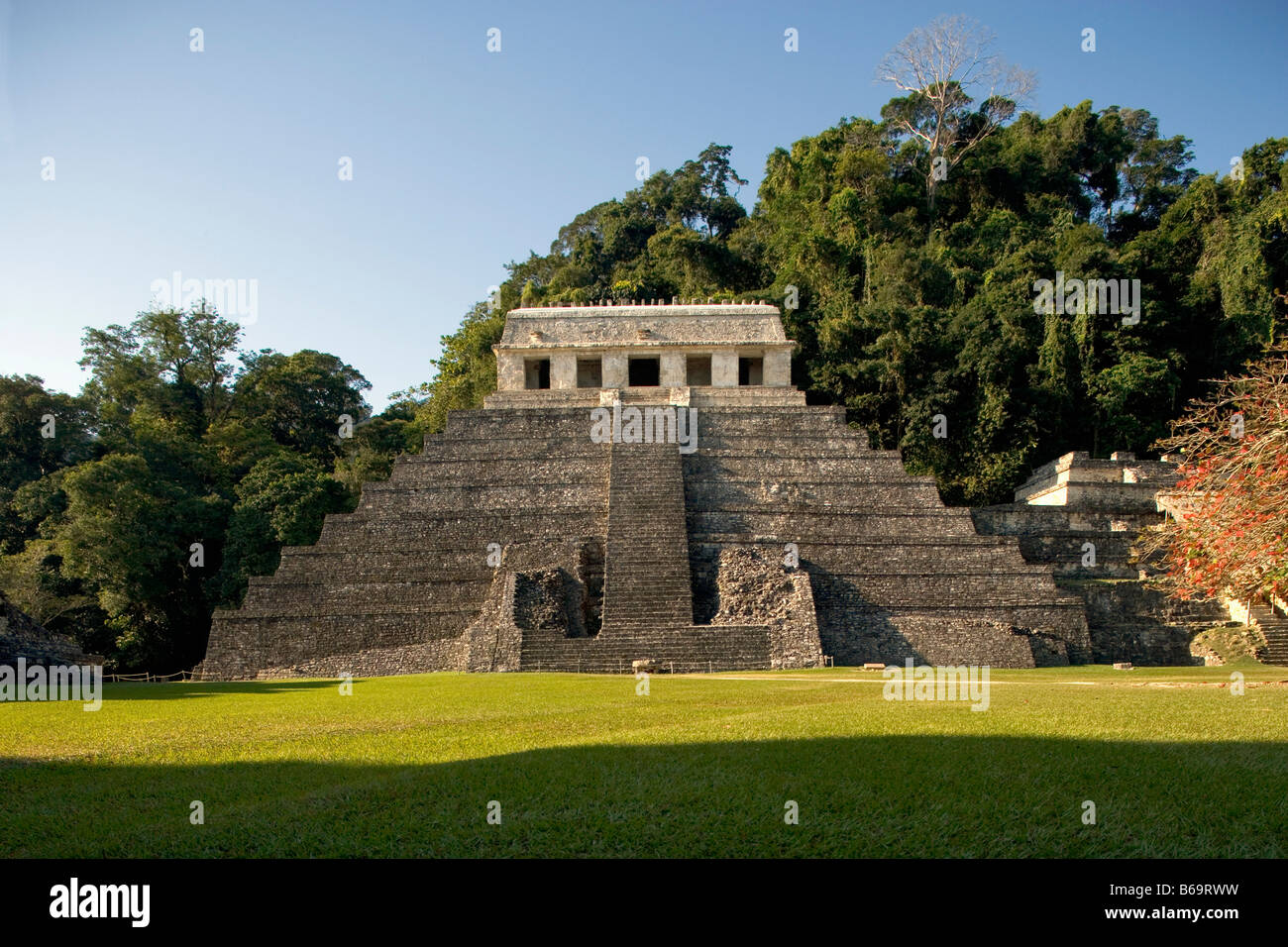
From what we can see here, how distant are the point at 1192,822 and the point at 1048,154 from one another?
54.3 metres

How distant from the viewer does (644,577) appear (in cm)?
2120

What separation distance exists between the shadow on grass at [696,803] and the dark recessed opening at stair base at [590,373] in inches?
1099

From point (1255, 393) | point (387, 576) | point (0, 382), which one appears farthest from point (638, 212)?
point (1255, 393)

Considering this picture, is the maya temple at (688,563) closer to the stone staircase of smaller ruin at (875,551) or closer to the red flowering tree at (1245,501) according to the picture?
the stone staircase of smaller ruin at (875,551)

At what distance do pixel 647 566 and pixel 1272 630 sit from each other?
42.9 feet

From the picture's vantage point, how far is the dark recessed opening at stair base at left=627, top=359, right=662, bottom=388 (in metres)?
34.5

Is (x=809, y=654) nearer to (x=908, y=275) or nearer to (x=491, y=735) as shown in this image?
(x=491, y=735)

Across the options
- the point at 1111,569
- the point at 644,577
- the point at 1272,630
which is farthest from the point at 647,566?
the point at 1272,630

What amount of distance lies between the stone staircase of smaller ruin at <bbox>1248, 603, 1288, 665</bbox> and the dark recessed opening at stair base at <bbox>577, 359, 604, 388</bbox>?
20.3m

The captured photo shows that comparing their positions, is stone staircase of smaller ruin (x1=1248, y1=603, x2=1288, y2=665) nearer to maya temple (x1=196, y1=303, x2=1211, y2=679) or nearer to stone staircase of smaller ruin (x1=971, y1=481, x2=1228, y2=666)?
stone staircase of smaller ruin (x1=971, y1=481, x2=1228, y2=666)

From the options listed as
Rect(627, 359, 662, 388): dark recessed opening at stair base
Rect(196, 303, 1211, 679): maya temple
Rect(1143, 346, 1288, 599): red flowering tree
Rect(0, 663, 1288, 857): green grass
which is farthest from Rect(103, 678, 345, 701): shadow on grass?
Rect(627, 359, 662, 388): dark recessed opening at stair base

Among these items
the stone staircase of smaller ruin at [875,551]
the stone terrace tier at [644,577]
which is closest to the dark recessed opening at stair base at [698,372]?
the stone staircase of smaller ruin at [875,551]

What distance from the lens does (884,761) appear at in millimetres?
6000

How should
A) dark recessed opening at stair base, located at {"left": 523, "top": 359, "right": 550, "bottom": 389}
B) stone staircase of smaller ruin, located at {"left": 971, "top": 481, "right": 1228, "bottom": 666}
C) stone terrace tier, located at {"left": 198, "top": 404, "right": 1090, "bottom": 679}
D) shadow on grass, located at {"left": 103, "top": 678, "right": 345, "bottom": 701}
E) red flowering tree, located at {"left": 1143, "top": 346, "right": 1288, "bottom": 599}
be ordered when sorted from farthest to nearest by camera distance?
dark recessed opening at stair base, located at {"left": 523, "top": 359, "right": 550, "bottom": 389}
stone staircase of smaller ruin, located at {"left": 971, "top": 481, "right": 1228, "bottom": 666}
stone terrace tier, located at {"left": 198, "top": 404, "right": 1090, "bottom": 679}
shadow on grass, located at {"left": 103, "top": 678, "right": 345, "bottom": 701}
red flowering tree, located at {"left": 1143, "top": 346, "right": 1288, "bottom": 599}
